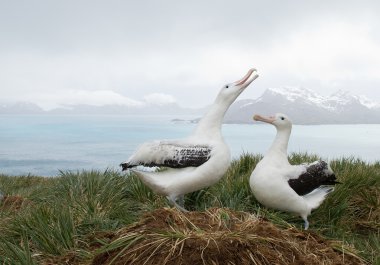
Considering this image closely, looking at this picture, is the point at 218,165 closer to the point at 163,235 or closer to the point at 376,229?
the point at 163,235

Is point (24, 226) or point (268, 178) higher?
point (268, 178)

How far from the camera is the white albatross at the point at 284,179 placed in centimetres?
546

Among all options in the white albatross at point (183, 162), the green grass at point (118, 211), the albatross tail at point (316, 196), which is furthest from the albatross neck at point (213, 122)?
the albatross tail at point (316, 196)

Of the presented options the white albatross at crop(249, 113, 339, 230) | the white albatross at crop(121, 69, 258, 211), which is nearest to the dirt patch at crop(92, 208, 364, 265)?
the white albatross at crop(121, 69, 258, 211)

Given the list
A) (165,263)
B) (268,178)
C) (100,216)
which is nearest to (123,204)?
(100,216)

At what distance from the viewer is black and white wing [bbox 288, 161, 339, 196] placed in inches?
222

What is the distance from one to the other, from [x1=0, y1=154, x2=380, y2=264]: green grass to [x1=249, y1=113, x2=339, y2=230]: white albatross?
0.20m

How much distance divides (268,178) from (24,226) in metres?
2.59

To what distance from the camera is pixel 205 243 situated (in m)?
3.42

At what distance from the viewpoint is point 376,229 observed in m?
6.52

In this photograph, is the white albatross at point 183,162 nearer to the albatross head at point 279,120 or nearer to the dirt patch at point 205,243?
the albatross head at point 279,120

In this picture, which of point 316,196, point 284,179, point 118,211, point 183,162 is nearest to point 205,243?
point 183,162

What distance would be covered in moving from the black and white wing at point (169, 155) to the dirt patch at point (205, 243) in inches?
44.0

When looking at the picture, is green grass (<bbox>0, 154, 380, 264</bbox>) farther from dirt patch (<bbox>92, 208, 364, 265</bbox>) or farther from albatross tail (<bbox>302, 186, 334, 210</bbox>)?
albatross tail (<bbox>302, 186, 334, 210</bbox>)
